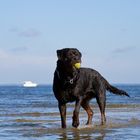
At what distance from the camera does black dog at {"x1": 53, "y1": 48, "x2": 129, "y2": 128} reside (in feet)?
38.4

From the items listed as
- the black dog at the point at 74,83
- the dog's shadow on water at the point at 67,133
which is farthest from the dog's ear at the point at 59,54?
the dog's shadow on water at the point at 67,133

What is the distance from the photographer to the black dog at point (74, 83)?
38.4ft

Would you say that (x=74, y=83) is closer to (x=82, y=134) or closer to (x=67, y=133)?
(x=67, y=133)

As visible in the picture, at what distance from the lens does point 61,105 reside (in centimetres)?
1248

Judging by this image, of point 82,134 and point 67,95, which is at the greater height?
point 67,95

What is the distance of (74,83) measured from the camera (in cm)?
1232

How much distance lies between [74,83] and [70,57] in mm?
908

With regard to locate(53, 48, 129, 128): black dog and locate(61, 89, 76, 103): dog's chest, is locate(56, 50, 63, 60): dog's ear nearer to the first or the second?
locate(53, 48, 129, 128): black dog

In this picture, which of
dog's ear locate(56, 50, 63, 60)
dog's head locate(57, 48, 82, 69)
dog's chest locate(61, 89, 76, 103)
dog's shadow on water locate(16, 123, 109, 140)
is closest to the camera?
dog's shadow on water locate(16, 123, 109, 140)

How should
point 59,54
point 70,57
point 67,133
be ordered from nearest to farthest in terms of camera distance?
point 67,133
point 70,57
point 59,54

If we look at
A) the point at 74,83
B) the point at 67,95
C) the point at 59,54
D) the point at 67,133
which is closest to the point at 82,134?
the point at 67,133

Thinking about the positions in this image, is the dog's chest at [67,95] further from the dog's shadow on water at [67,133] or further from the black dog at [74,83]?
the dog's shadow on water at [67,133]

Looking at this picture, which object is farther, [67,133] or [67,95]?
[67,95]

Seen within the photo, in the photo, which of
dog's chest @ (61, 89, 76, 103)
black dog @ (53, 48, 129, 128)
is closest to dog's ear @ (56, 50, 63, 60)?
black dog @ (53, 48, 129, 128)
